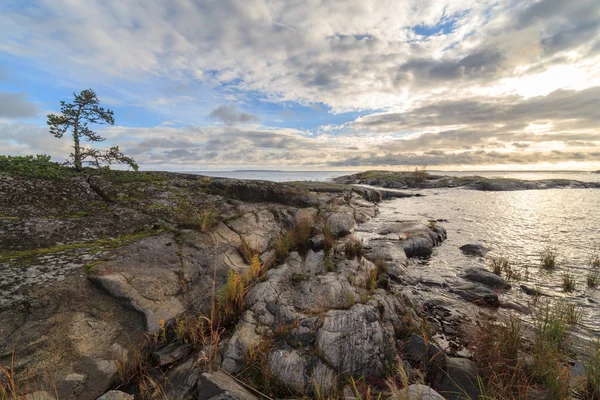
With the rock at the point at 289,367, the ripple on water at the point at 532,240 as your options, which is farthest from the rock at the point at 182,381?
the ripple on water at the point at 532,240

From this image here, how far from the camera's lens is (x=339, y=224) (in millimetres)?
13328

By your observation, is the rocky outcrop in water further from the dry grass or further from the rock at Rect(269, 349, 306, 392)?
the dry grass

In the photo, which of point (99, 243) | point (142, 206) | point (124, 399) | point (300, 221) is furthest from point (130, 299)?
point (300, 221)

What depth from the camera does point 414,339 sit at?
18.8 feet

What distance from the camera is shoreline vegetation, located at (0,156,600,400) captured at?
4199 millimetres

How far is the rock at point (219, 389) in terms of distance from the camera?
369cm

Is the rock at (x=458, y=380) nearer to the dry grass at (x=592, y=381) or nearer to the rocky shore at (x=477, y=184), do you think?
the dry grass at (x=592, y=381)

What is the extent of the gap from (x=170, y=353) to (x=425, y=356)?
516 cm

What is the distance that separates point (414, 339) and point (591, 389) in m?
2.72

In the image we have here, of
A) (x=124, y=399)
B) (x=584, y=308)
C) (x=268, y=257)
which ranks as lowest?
(x=584, y=308)


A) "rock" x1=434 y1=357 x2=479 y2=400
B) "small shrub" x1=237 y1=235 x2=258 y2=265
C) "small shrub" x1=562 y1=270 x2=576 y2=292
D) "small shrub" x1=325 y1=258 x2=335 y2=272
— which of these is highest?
"small shrub" x1=237 y1=235 x2=258 y2=265

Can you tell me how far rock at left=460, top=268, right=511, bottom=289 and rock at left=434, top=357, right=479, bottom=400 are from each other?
6942 mm

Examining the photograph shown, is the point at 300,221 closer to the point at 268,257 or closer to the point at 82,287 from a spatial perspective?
the point at 268,257

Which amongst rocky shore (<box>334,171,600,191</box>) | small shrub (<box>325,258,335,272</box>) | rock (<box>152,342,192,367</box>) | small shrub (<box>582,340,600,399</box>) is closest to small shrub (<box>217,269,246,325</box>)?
rock (<box>152,342,192,367</box>)
